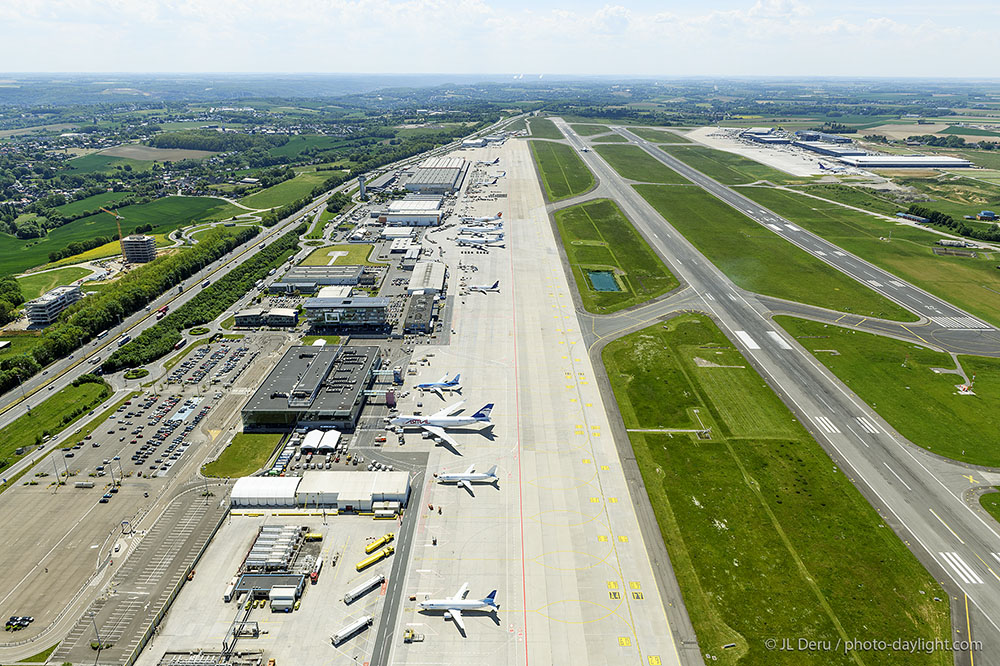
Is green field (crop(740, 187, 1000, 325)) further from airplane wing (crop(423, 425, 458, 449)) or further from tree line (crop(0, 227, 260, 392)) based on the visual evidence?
tree line (crop(0, 227, 260, 392))

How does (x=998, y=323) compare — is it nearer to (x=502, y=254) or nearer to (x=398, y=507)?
(x=502, y=254)

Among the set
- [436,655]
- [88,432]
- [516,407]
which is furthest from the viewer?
[516,407]

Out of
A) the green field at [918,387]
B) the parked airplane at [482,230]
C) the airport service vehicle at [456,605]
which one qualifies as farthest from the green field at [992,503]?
the parked airplane at [482,230]

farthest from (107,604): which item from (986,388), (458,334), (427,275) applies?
(986,388)

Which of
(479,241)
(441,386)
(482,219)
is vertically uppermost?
(482,219)

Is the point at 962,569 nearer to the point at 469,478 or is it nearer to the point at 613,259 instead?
the point at 469,478

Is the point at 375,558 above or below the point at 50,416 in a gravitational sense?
below

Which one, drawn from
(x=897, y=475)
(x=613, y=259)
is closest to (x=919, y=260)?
(x=613, y=259)
